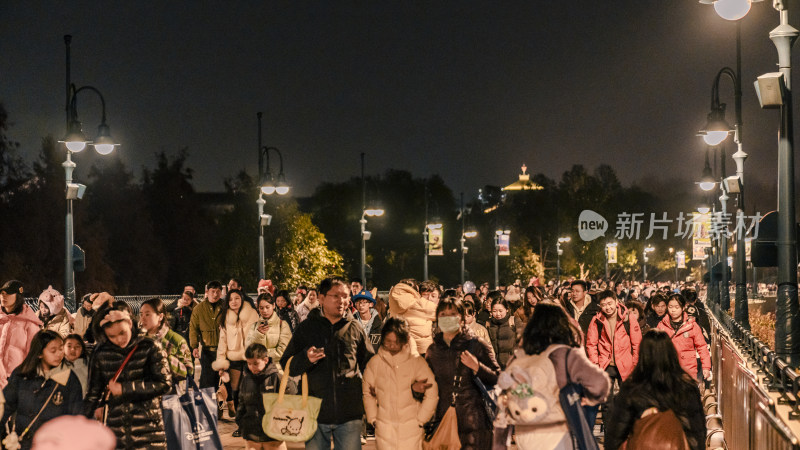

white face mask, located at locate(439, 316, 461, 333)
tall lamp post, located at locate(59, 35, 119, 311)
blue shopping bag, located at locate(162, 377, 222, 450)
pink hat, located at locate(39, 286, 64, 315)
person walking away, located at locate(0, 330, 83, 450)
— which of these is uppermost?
tall lamp post, located at locate(59, 35, 119, 311)

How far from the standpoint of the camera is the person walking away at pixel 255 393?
8750mm

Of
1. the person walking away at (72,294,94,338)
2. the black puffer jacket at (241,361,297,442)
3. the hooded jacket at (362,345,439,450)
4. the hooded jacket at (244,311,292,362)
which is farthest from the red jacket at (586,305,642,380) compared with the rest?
the person walking away at (72,294,94,338)

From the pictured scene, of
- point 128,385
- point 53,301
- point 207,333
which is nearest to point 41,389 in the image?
point 128,385

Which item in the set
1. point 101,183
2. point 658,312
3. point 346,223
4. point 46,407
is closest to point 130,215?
point 101,183

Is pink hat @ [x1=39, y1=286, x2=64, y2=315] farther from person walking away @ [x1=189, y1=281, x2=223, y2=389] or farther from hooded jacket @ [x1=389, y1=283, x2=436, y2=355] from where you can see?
hooded jacket @ [x1=389, y1=283, x2=436, y2=355]

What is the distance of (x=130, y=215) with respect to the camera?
238 feet

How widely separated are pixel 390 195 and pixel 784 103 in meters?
69.8

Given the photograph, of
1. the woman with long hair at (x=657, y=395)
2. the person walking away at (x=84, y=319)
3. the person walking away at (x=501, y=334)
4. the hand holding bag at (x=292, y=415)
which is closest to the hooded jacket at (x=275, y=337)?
the person walking away at (x=501, y=334)

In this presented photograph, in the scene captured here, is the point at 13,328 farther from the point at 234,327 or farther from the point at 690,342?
the point at 690,342

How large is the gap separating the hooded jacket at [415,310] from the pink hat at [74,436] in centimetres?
348

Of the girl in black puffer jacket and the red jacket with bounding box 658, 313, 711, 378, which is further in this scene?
the red jacket with bounding box 658, 313, 711, 378

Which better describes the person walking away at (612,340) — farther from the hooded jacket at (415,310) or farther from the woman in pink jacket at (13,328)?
the woman in pink jacket at (13,328)

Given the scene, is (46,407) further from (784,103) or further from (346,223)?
(346,223)

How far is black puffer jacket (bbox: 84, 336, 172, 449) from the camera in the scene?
725 centimetres
